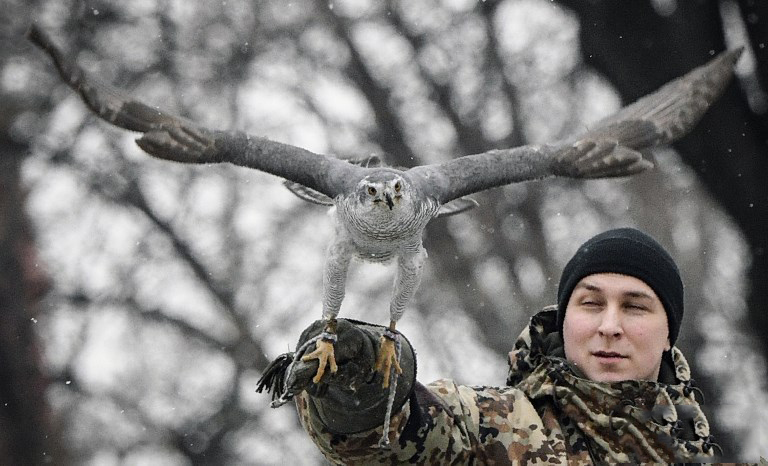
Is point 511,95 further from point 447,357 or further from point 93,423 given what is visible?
point 93,423

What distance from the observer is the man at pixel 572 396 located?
3.24 meters

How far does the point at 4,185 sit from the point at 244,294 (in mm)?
2341

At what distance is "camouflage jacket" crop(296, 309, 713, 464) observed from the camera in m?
3.28

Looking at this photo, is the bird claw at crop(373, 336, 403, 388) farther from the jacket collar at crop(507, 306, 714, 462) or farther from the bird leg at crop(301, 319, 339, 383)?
the jacket collar at crop(507, 306, 714, 462)

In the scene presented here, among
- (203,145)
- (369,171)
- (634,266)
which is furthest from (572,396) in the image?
(203,145)

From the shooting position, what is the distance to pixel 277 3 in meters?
11.9

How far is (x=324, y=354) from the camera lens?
310 centimetres

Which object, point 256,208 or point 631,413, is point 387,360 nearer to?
point 631,413

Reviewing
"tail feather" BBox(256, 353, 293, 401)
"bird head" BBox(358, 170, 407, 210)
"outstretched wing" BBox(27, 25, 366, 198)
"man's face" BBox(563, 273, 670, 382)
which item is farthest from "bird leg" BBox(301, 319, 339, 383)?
"man's face" BBox(563, 273, 670, 382)

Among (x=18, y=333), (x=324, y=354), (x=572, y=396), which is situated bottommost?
(x=18, y=333)

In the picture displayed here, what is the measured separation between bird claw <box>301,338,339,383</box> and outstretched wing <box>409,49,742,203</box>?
782 mm

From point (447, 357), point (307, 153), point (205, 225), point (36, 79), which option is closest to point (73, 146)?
point (36, 79)

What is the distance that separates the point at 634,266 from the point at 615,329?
0.24 m

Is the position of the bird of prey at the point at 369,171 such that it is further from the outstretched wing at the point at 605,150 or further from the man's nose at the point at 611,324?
the man's nose at the point at 611,324
